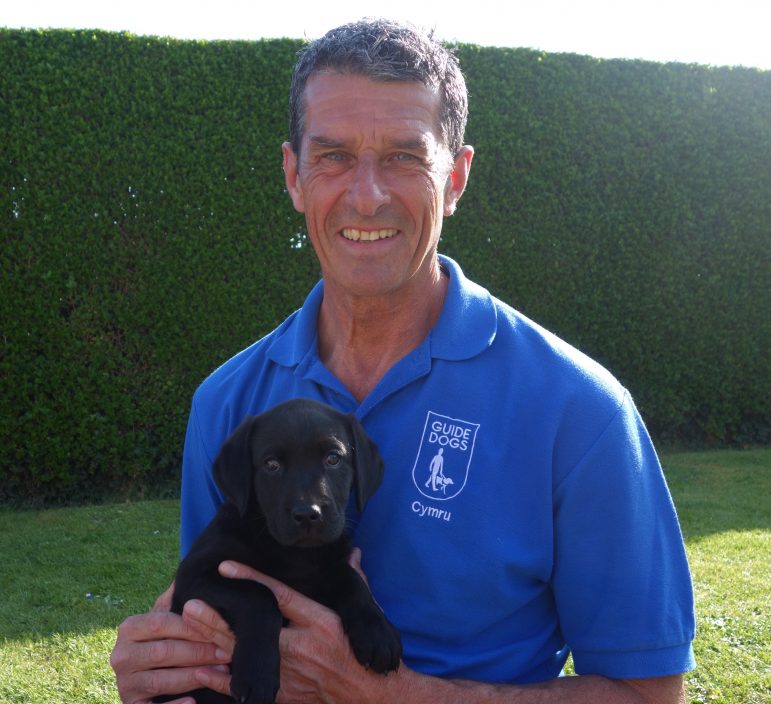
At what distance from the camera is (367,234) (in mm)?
2762

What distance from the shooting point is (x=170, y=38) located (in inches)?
327

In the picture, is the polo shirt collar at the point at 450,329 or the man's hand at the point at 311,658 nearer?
the man's hand at the point at 311,658

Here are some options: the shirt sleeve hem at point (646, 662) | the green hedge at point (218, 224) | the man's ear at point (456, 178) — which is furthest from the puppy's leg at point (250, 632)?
the green hedge at point (218, 224)

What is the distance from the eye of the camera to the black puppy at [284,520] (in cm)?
251

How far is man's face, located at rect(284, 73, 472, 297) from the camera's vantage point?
8.70 feet

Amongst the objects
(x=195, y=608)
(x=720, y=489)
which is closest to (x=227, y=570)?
(x=195, y=608)

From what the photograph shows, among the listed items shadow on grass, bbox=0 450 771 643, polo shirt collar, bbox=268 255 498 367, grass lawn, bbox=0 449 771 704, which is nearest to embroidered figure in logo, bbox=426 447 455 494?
polo shirt collar, bbox=268 255 498 367

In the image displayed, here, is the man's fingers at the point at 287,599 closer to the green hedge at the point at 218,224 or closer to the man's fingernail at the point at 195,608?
the man's fingernail at the point at 195,608

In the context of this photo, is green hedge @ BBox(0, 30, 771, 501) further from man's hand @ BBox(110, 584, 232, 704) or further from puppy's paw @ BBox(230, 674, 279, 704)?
puppy's paw @ BBox(230, 674, 279, 704)

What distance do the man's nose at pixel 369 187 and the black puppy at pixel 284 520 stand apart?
2.15 feet

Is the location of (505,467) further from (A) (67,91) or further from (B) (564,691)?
(A) (67,91)

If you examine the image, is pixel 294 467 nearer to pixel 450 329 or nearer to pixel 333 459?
pixel 333 459

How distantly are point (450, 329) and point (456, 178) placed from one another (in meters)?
0.61

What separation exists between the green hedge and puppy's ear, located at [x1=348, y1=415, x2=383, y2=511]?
603 cm
